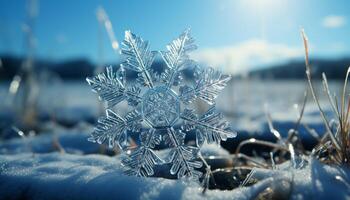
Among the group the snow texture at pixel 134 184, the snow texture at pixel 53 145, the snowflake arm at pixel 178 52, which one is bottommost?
the snow texture at pixel 134 184

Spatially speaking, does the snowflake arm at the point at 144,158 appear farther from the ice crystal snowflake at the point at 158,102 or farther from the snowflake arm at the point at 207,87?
the snowflake arm at the point at 207,87

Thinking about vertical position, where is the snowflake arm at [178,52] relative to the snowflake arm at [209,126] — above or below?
above

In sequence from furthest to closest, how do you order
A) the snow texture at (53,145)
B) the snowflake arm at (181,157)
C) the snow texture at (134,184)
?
the snow texture at (53,145) < the snowflake arm at (181,157) < the snow texture at (134,184)

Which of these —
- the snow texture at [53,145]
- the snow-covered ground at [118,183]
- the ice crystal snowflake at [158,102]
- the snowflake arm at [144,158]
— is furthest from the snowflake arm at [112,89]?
the snow texture at [53,145]

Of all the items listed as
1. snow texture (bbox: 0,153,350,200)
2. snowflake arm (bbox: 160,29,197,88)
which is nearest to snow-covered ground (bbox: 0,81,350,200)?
snow texture (bbox: 0,153,350,200)

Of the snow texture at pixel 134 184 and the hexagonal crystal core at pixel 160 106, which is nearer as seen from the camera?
the snow texture at pixel 134 184

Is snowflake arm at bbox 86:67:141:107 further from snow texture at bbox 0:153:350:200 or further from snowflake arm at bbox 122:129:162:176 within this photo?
snow texture at bbox 0:153:350:200

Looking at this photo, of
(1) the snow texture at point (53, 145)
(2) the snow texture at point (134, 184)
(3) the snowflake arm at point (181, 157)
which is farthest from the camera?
(1) the snow texture at point (53, 145)

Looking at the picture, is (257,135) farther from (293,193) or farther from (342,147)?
(293,193)
